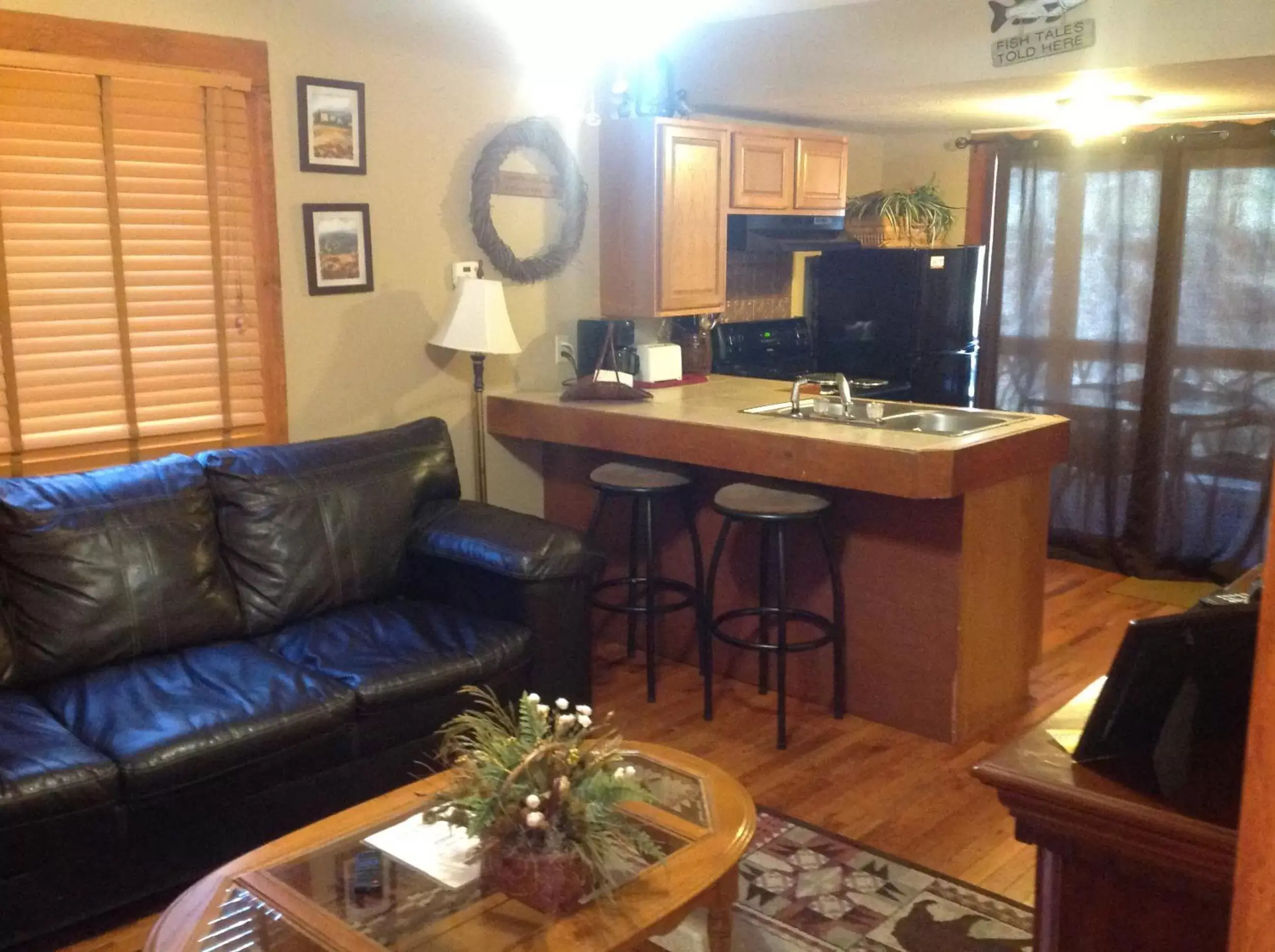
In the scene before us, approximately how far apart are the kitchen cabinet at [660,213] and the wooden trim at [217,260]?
1546mm

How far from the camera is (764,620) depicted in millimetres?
3857

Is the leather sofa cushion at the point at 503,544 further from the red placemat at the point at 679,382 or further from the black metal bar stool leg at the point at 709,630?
the red placemat at the point at 679,382

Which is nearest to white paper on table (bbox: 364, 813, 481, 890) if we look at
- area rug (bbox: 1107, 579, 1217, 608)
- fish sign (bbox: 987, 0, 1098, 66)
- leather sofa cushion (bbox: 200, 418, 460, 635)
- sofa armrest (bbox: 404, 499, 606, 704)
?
sofa armrest (bbox: 404, 499, 606, 704)

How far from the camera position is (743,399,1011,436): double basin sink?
12.1 ft

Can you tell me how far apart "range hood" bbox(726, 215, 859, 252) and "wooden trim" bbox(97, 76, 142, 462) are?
238 centimetres

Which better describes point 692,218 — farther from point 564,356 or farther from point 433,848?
point 433,848

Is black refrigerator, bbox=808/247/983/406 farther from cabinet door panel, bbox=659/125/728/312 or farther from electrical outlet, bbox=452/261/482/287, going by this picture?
electrical outlet, bbox=452/261/482/287

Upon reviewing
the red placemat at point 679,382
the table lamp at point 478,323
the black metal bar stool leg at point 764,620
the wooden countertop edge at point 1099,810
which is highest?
the table lamp at point 478,323

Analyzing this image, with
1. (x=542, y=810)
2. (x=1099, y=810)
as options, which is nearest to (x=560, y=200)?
(x=542, y=810)

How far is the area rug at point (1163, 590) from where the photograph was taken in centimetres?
484

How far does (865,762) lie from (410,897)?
176 cm

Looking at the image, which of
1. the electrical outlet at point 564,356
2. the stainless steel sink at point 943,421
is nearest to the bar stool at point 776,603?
the stainless steel sink at point 943,421

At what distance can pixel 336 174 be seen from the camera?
366cm

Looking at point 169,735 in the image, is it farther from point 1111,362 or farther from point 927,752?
point 1111,362
